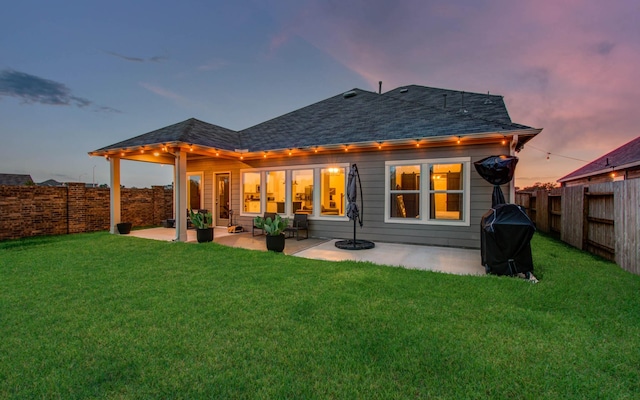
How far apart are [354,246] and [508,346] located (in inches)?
179

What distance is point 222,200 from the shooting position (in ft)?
34.2

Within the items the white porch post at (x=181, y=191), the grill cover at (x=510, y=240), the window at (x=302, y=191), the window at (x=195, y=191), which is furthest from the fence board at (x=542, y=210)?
the window at (x=195, y=191)

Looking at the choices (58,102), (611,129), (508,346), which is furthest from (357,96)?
(58,102)

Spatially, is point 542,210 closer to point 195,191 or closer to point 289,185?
point 289,185

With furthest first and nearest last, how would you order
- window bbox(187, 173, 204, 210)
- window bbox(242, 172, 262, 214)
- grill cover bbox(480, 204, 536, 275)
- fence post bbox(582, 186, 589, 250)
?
window bbox(187, 173, 204, 210) → window bbox(242, 172, 262, 214) → fence post bbox(582, 186, 589, 250) → grill cover bbox(480, 204, 536, 275)

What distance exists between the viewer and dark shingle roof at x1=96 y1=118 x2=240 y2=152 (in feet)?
26.3

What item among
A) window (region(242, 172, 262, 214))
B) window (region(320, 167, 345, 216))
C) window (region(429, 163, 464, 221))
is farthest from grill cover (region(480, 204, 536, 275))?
window (region(242, 172, 262, 214))

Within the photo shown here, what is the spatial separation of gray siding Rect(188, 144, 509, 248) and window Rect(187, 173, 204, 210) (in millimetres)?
2332

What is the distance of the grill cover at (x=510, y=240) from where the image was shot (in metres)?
4.42

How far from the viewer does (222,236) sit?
344 inches

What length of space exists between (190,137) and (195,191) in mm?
3440

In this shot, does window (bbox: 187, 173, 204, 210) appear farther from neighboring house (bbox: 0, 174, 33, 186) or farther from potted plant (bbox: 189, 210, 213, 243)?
neighboring house (bbox: 0, 174, 33, 186)

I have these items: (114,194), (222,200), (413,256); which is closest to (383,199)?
(413,256)

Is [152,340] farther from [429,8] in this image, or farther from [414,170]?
[429,8]
